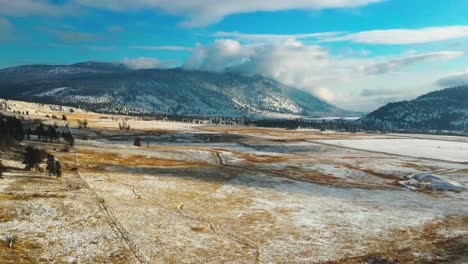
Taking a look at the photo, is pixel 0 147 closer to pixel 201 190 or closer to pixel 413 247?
pixel 201 190

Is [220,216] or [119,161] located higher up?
[119,161]

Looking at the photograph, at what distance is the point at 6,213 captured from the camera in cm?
4356

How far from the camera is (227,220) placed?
1989 inches

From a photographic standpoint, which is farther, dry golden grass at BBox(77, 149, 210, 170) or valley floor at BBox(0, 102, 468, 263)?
dry golden grass at BBox(77, 149, 210, 170)

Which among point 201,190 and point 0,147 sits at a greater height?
point 0,147

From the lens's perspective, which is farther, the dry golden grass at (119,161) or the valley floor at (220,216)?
the dry golden grass at (119,161)

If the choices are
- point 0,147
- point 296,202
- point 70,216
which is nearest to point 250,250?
point 70,216

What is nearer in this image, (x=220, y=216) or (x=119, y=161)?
(x=220, y=216)

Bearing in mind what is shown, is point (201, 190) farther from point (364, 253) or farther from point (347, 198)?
point (364, 253)

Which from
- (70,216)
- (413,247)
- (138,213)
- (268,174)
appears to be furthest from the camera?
(268,174)

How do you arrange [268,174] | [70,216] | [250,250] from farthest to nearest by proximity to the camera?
[268,174], [70,216], [250,250]

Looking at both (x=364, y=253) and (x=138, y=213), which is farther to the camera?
(x=138, y=213)

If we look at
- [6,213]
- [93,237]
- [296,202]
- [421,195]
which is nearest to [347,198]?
[296,202]

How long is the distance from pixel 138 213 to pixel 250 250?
18.7 metres
